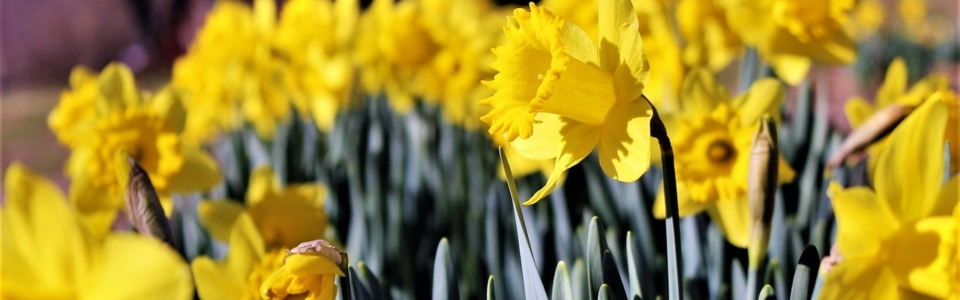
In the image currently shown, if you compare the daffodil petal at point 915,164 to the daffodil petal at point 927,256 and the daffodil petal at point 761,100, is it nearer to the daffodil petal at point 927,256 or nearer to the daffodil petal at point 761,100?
the daffodil petal at point 927,256

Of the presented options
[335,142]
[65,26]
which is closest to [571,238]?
[335,142]

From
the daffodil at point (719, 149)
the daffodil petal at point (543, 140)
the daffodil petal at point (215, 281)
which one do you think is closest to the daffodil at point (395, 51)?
the daffodil at point (719, 149)

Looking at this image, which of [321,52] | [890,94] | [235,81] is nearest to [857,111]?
[890,94]

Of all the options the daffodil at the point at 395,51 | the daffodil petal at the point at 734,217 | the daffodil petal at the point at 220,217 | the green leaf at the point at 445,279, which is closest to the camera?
the green leaf at the point at 445,279

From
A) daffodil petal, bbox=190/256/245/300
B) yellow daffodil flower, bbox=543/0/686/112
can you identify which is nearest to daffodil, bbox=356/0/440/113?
yellow daffodil flower, bbox=543/0/686/112

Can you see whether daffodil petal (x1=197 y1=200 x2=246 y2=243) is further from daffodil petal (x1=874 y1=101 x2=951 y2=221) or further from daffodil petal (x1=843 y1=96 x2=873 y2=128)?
daffodil petal (x1=843 y1=96 x2=873 y2=128)

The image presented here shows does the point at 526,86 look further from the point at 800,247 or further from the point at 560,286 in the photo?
the point at 800,247
